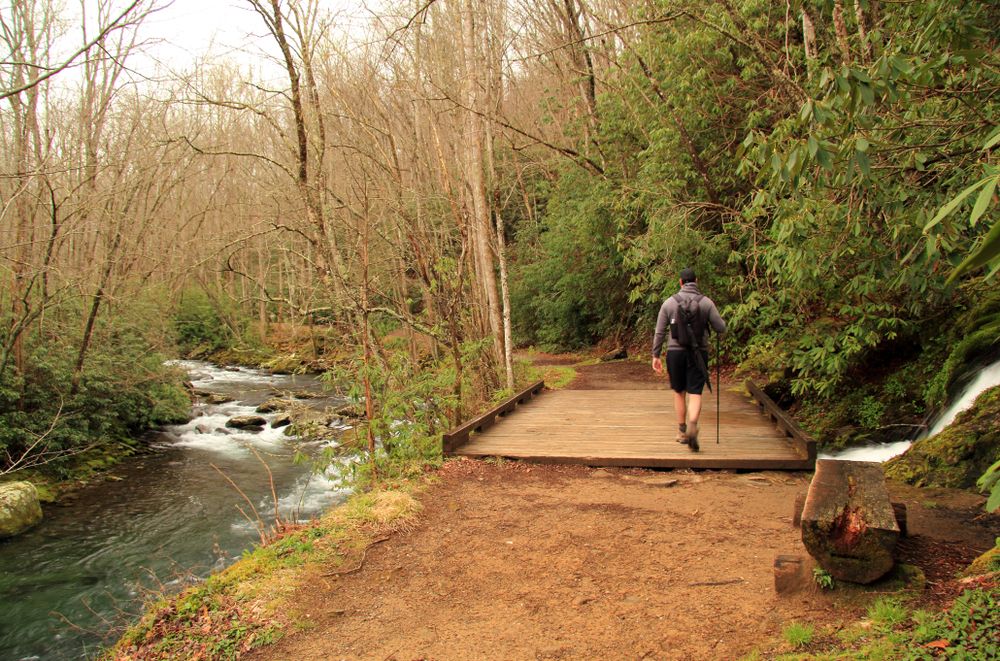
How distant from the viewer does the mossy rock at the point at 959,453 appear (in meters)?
5.48

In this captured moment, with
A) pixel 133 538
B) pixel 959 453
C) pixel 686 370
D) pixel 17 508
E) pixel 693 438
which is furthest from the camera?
pixel 17 508

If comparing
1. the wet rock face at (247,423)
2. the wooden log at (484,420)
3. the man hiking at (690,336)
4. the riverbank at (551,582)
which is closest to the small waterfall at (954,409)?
the riverbank at (551,582)

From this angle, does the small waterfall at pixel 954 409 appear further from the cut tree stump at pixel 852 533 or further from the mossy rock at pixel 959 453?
the cut tree stump at pixel 852 533

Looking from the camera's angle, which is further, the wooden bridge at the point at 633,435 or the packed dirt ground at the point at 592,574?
the wooden bridge at the point at 633,435

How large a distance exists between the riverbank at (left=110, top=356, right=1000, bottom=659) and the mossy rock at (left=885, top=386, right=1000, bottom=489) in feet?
0.91

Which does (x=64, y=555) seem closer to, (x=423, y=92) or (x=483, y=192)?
(x=483, y=192)

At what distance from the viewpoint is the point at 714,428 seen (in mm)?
8406

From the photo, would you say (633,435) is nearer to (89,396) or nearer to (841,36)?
(841,36)

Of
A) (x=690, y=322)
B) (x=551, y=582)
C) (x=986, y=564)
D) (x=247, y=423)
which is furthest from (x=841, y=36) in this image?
(x=247, y=423)

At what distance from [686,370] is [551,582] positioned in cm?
342

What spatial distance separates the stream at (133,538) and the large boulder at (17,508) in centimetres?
18

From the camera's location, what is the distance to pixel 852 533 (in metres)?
3.53

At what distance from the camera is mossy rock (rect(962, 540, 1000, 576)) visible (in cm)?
328

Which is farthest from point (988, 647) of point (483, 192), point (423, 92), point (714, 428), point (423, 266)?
point (423, 92)
